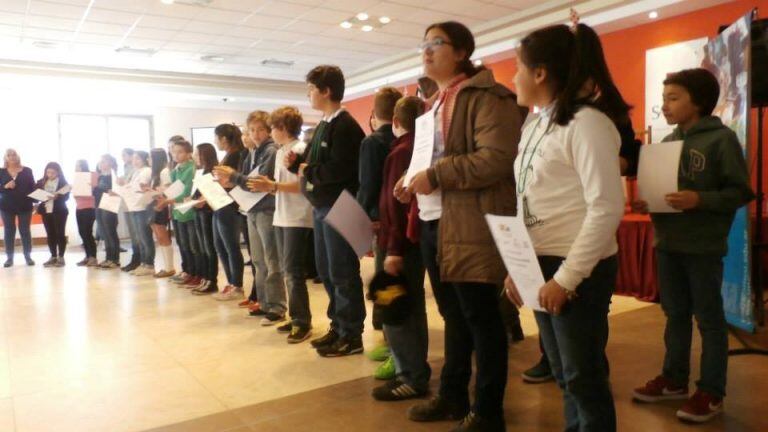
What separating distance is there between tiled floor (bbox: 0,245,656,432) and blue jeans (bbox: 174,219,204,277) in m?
0.51

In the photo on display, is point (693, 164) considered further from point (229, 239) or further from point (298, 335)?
point (229, 239)

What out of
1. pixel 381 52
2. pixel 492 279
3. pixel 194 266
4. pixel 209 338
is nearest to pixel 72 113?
pixel 381 52

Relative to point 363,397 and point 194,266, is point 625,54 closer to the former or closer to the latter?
point 194,266

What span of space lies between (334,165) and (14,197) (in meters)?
6.52

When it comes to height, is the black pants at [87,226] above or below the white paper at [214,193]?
below

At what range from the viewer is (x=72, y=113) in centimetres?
1122

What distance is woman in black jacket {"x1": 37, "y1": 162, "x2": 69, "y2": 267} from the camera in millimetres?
7520

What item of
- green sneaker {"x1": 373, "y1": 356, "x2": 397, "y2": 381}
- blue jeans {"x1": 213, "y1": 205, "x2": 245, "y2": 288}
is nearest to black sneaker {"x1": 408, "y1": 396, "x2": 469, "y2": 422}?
green sneaker {"x1": 373, "y1": 356, "x2": 397, "y2": 381}

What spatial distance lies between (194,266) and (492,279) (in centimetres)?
430

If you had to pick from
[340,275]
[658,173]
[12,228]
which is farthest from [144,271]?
[658,173]

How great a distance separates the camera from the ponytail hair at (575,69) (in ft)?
4.42

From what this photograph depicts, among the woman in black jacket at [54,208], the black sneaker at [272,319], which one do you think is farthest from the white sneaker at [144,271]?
the black sneaker at [272,319]

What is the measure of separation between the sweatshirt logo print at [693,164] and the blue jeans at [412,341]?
107cm

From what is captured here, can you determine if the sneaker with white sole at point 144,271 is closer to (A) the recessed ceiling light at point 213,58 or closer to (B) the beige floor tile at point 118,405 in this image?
(B) the beige floor tile at point 118,405
